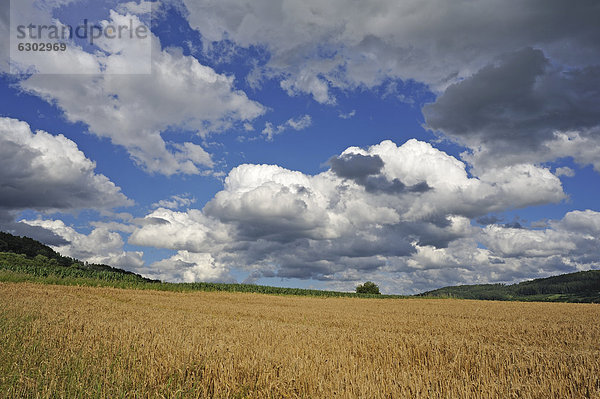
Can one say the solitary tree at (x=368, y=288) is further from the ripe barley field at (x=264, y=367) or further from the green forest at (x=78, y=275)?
the ripe barley field at (x=264, y=367)

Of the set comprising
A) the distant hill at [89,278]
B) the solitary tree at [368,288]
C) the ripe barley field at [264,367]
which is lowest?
the solitary tree at [368,288]

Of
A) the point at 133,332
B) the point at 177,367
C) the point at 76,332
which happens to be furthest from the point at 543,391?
the point at 76,332

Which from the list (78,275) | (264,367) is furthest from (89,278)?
(264,367)

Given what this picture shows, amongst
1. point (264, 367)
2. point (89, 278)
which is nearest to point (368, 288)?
point (89, 278)

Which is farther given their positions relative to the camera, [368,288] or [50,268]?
[368,288]

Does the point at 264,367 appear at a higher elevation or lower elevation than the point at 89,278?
higher

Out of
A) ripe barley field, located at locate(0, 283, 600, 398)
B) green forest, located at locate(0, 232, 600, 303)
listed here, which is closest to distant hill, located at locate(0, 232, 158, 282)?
green forest, located at locate(0, 232, 600, 303)

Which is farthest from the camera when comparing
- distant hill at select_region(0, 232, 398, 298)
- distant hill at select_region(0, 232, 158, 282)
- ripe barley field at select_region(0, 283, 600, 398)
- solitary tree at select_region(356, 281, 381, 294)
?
solitary tree at select_region(356, 281, 381, 294)

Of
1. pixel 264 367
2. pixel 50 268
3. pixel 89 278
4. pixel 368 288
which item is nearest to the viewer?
pixel 264 367

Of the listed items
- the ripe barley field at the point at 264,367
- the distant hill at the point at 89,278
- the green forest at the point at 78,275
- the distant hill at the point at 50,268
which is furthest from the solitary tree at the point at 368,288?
the ripe barley field at the point at 264,367

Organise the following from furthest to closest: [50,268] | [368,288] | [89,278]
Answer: [368,288]
[50,268]
[89,278]

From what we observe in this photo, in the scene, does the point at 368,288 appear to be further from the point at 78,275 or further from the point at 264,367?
the point at 264,367

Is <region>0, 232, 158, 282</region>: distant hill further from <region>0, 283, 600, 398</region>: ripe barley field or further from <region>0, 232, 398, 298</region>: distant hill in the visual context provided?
<region>0, 283, 600, 398</region>: ripe barley field

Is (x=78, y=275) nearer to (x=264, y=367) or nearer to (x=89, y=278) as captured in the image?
(x=89, y=278)
